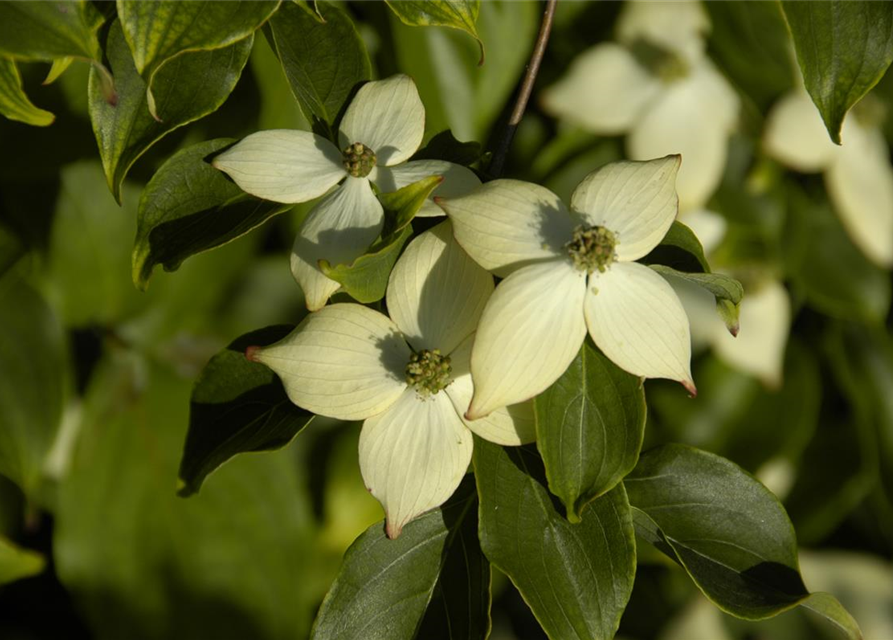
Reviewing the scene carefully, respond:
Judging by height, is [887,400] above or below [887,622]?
above

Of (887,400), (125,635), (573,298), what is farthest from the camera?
(887,400)

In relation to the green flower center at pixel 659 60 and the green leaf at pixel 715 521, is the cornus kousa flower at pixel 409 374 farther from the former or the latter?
the green flower center at pixel 659 60

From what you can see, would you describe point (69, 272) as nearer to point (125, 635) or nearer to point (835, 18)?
point (125, 635)

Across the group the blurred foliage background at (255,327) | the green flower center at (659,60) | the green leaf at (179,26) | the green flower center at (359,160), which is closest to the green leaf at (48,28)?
the green leaf at (179,26)

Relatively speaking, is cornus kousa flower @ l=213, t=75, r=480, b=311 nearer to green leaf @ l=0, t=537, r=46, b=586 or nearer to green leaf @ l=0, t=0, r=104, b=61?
green leaf @ l=0, t=0, r=104, b=61

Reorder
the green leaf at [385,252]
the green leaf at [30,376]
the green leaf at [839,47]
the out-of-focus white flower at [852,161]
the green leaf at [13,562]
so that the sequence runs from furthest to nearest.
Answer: the out-of-focus white flower at [852,161] → the green leaf at [30,376] → the green leaf at [13,562] → the green leaf at [839,47] → the green leaf at [385,252]

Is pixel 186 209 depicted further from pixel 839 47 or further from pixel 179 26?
pixel 839 47

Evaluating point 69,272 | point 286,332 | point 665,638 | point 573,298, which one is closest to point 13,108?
point 286,332
